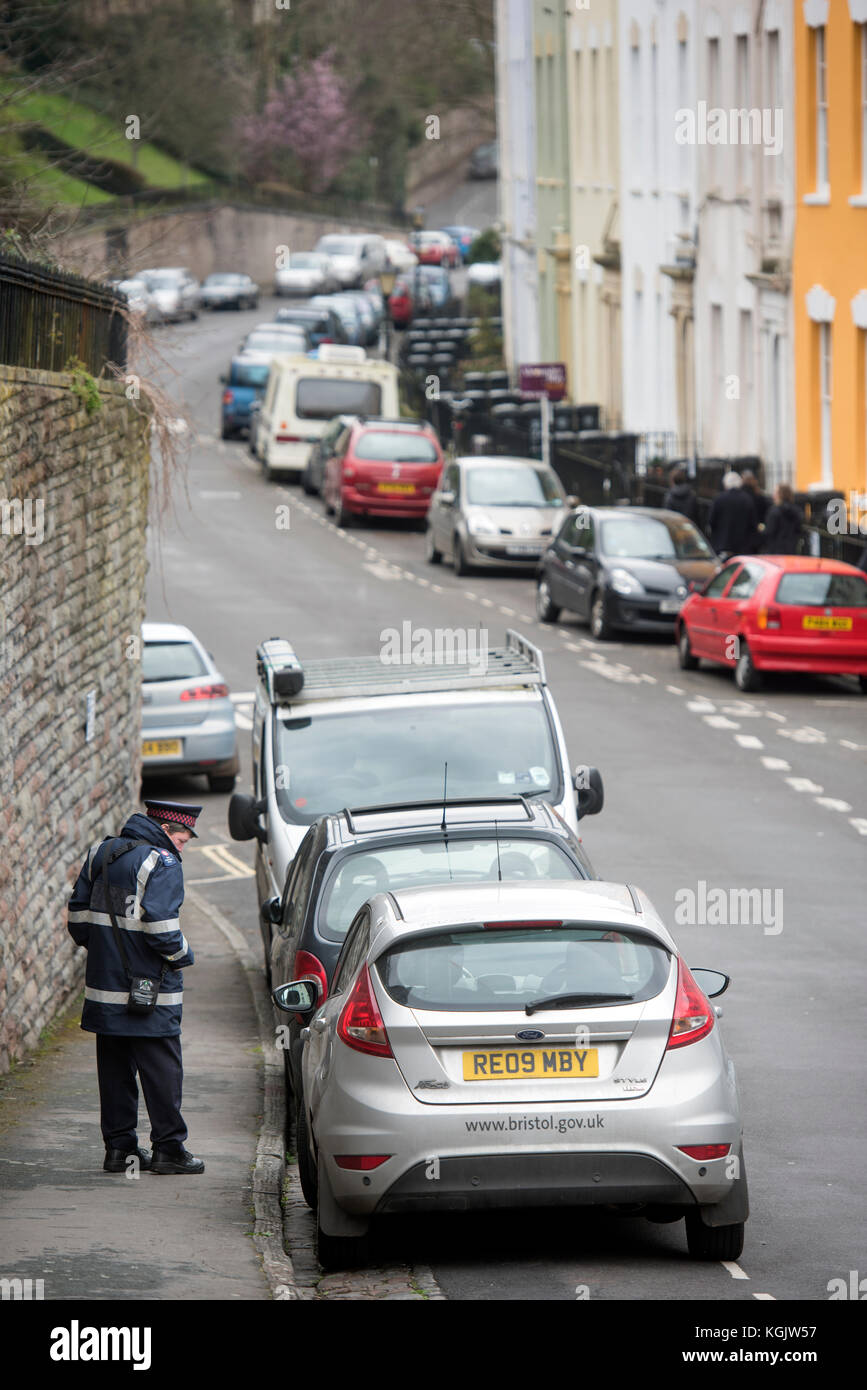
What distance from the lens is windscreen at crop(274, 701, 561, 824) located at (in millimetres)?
13547

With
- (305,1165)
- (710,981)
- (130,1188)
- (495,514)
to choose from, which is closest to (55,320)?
(130,1188)

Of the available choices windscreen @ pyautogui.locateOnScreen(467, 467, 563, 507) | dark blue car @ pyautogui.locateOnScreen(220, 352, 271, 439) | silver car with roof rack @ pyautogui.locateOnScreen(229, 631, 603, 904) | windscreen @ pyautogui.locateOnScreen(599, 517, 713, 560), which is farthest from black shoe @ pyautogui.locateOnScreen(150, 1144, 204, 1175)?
dark blue car @ pyautogui.locateOnScreen(220, 352, 271, 439)

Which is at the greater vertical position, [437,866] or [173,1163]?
[437,866]

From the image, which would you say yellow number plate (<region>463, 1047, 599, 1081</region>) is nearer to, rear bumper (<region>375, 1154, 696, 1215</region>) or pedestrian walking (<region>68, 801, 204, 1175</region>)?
rear bumper (<region>375, 1154, 696, 1215</region>)

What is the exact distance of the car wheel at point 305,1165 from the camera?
9.09 m

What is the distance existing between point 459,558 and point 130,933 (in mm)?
26747

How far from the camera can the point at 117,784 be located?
16844mm

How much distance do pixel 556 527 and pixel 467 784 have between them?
2270 cm

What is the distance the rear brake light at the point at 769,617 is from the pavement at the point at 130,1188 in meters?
12.3

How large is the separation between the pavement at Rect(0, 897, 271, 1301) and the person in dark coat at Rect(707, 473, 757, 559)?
19243 millimetres

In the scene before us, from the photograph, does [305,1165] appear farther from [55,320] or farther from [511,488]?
[511,488]

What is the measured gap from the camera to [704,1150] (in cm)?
805

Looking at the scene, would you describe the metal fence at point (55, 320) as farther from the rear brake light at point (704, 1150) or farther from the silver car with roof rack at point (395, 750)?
the rear brake light at point (704, 1150)

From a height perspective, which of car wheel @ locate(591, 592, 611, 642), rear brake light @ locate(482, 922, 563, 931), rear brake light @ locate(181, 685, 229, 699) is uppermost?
rear brake light @ locate(482, 922, 563, 931)
